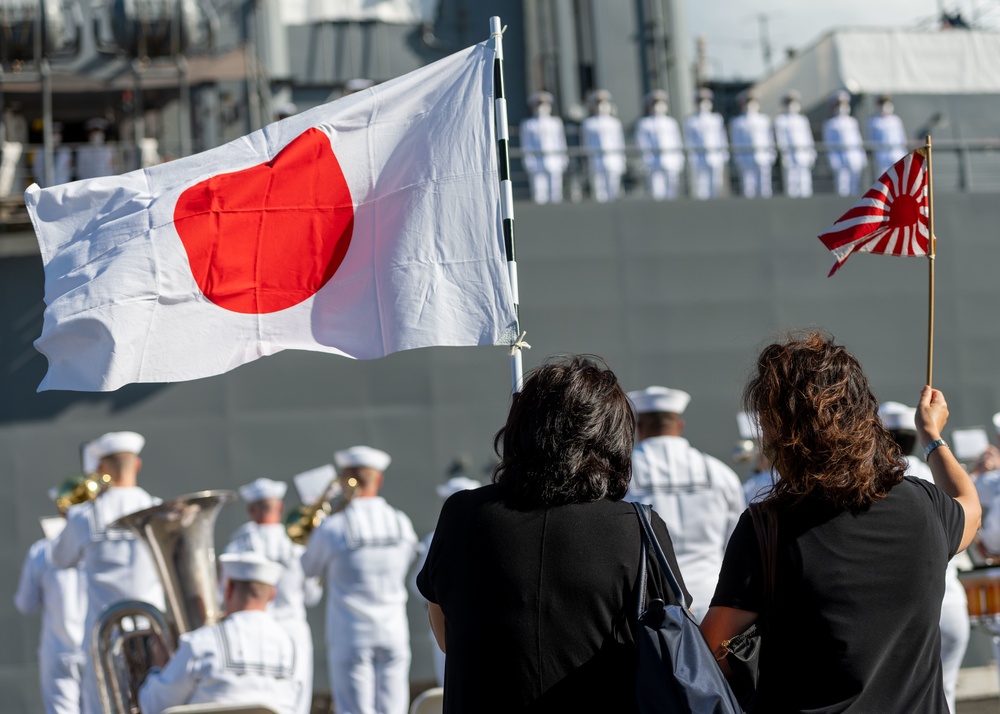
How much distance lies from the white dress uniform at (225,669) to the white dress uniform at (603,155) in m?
9.15

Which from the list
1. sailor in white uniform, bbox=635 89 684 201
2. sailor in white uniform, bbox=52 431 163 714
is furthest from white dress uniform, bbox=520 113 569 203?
sailor in white uniform, bbox=52 431 163 714

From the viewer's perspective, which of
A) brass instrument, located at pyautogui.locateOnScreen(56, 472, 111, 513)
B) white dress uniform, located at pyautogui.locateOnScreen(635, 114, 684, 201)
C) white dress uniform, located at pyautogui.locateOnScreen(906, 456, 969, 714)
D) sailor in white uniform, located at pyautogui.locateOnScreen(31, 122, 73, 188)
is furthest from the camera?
white dress uniform, located at pyautogui.locateOnScreen(635, 114, 684, 201)

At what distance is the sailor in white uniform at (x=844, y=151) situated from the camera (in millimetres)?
13867

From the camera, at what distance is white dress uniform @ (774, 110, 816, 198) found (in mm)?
13852

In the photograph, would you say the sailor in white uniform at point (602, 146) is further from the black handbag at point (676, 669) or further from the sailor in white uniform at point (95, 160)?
the black handbag at point (676, 669)

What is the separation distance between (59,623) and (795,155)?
9.16 meters

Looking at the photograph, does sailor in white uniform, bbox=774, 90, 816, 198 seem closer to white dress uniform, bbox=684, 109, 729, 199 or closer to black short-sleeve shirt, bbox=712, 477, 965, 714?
white dress uniform, bbox=684, 109, 729, 199

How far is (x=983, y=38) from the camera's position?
1838 cm

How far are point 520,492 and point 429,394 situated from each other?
913 cm

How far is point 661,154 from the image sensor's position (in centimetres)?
1363

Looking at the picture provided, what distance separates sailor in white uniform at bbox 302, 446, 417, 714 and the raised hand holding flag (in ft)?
15.1

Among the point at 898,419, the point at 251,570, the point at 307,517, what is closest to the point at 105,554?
the point at 307,517

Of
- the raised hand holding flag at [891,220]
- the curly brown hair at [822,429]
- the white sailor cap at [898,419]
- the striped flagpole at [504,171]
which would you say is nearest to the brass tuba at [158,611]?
the striped flagpole at [504,171]

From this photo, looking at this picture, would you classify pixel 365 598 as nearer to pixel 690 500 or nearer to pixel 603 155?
pixel 690 500
